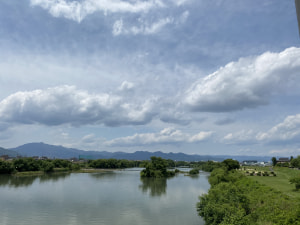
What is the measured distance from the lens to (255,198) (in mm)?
23641

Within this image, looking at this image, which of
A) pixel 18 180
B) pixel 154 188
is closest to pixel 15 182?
pixel 18 180

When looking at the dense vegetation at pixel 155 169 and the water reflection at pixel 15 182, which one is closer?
the water reflection at pixel 15 182

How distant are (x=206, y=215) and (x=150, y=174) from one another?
58.2m

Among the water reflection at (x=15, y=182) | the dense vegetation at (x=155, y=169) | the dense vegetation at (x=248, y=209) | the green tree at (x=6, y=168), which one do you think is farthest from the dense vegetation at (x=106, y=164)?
the dense vegetation at (x=248, y=209)

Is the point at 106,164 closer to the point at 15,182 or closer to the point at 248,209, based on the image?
the point at 15,182

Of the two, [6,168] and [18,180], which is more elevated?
[6,168]

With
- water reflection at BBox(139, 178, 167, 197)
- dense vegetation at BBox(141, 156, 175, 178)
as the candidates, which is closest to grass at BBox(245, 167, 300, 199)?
water reflection at BBox(139, 178, 167, 197)

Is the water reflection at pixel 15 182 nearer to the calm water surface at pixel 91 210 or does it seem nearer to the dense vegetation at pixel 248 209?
the calm water surface at pixel 91 210

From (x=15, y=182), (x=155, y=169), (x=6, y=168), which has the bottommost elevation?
(x=15, y=182)

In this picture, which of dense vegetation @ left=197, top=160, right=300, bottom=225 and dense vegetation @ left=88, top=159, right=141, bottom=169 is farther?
dense vegetation @ left=88, top=159, right=141, bottom=169

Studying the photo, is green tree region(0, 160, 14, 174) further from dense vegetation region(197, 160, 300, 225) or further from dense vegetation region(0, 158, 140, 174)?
dense vegetation region(197, 160, 300, 225)

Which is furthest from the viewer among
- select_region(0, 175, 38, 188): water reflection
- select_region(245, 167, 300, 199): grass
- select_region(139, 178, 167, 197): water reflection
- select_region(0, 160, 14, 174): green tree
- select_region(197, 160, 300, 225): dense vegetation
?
select_region(0, 160, 14, 174): green tree

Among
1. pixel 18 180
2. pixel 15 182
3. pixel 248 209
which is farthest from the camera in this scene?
pixel 18 180

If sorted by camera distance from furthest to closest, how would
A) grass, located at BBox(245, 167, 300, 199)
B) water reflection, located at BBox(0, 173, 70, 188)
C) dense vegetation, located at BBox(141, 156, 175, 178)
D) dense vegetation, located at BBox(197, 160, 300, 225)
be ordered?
dense vegetation, located at BBox(141, 156, 175, 178)
water reflection, located at BBox(0, 173, 70, 188)
grass, located at BBox(245, 167, 300, 199)
dense vegetation, located at BBox(197, 160, 300, 225)
